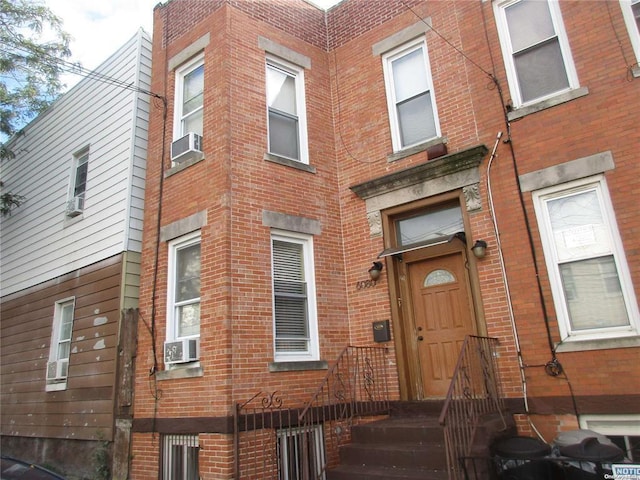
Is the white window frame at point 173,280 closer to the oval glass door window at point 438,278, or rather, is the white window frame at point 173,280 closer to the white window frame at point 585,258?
the oval glass door window at point 438,278

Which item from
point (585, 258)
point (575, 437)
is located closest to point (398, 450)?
point (575, 437)

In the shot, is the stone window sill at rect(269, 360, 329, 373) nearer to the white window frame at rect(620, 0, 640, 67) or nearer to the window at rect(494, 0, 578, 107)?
the window at rect(494, 0, 578, 107)

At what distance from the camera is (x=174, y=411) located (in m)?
7.03

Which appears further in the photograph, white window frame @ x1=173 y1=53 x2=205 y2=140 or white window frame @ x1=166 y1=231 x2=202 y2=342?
white window frame @ x1=173 y1=53 x2=205 y2=140

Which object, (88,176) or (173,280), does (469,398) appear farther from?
(88,176)

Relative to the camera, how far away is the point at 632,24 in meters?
6.42

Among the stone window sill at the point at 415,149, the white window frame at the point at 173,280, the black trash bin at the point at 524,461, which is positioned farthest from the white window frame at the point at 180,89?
the black trash bin at the point at 524,461

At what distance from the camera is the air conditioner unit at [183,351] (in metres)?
6.89

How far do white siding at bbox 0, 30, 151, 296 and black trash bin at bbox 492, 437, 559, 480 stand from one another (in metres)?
6.43

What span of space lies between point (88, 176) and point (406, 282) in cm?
684

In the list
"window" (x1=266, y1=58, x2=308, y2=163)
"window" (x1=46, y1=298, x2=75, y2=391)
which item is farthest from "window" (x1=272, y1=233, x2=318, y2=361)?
"window" (x1=46, y1=298, x2=75, y2=391)

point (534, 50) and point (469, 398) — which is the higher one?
point (534, 50)

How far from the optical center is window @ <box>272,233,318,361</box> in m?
7.39

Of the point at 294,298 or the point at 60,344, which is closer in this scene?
the point at 294,298
